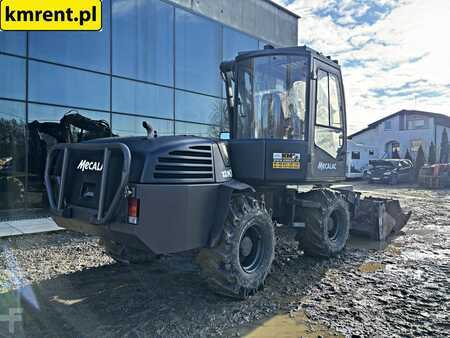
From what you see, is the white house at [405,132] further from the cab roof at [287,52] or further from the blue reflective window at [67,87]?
the cab roof at [287,52]

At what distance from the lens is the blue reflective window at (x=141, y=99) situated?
1170cm

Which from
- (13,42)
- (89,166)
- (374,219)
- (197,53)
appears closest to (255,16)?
(197,53)

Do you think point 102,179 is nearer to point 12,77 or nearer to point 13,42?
point 12,77

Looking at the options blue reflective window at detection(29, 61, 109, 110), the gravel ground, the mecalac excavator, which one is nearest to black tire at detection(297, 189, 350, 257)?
the mecalac excavator

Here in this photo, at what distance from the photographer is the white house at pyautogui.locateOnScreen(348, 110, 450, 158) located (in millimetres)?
37219

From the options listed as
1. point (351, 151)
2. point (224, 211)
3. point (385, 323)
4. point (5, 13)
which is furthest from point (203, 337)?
point (351, 151)

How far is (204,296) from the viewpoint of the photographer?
173 inches

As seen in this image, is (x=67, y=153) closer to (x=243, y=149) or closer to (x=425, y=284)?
(x=243, y=149)

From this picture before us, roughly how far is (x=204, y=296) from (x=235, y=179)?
1.51 meters

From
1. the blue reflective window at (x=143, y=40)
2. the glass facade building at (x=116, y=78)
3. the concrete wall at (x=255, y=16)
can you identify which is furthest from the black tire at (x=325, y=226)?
the concrete wall at (x=255, y=16)

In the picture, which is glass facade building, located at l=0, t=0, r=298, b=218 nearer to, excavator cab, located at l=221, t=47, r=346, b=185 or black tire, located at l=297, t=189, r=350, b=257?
excavator cab, located at l=221, t=47, r=346, b=185

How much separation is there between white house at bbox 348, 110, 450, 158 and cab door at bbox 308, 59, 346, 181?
115ft

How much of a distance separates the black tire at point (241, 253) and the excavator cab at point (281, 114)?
61 centimetres

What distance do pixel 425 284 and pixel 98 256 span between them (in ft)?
16.1
